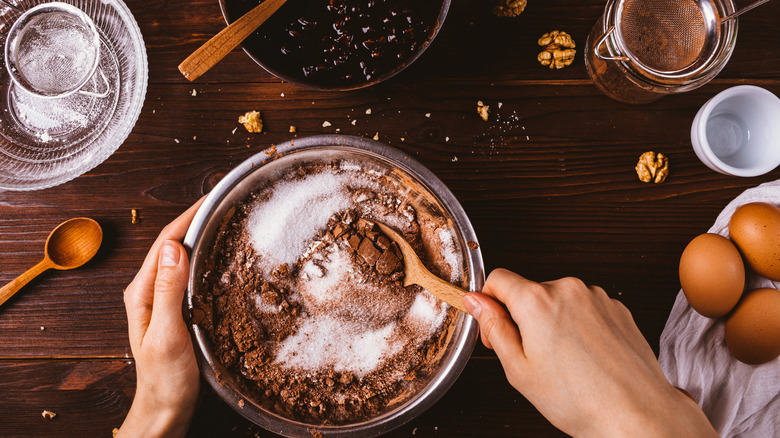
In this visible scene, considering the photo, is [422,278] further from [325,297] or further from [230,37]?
[230,37]

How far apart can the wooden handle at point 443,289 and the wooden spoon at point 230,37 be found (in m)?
0.66

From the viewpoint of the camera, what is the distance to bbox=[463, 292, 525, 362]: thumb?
A: 0.87 metres

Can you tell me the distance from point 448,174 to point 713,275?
67 cm

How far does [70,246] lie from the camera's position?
4.00 ft

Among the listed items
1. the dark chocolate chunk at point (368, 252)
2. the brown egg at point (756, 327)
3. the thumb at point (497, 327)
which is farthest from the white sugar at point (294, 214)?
the brown egg at point (756, 327)

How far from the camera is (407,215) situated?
3.71ft

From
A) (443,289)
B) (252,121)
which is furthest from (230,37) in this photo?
(443,289)

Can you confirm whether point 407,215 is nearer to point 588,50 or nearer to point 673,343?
point 588,50

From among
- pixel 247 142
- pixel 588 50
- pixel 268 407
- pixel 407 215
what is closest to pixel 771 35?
pixel 588 50

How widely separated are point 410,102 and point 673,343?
96 centimetres

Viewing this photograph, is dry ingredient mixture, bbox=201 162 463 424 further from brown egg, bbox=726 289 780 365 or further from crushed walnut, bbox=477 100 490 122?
brown egg, bbox=726 289 780 365

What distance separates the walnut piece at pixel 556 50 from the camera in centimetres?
121

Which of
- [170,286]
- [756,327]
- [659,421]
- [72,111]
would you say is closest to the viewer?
[659,421]

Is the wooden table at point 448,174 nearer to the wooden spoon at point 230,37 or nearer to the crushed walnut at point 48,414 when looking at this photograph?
the crushed walnut at point 48,414
